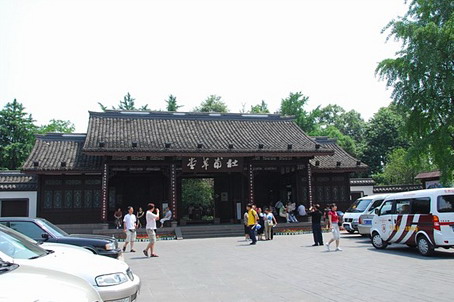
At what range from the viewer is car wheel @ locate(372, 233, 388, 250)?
12716 mm

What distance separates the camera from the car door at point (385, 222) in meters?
12.4

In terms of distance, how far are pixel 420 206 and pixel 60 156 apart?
18.2m

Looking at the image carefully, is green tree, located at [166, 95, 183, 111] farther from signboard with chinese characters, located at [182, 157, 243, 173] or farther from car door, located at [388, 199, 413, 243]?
car door, located at [388, 199, 413, 243]

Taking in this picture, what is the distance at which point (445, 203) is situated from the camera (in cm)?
1084

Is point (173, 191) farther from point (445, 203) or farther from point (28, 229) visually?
point (445, 203)

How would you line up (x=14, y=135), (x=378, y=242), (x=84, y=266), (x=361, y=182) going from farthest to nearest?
(x=14, y=135), (x=361, y=182), (x=378, y=242), (x=84, y=266)

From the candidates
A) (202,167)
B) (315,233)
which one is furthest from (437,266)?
(202,167)

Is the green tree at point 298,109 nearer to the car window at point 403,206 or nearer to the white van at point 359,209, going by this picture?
the white van at point 359,209

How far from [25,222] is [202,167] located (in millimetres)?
12939

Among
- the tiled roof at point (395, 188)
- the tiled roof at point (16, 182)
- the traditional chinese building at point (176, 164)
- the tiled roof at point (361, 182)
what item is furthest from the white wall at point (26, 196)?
the tiled roof at point (395, 188)

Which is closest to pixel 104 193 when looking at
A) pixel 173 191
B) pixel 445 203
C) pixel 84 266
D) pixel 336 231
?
pixel 173 191

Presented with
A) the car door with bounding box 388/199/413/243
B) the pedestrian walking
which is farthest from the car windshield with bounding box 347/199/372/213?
the car door with bounding box 388/199/413/243

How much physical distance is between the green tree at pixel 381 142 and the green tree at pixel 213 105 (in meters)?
17.2

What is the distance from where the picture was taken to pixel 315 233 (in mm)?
14609
